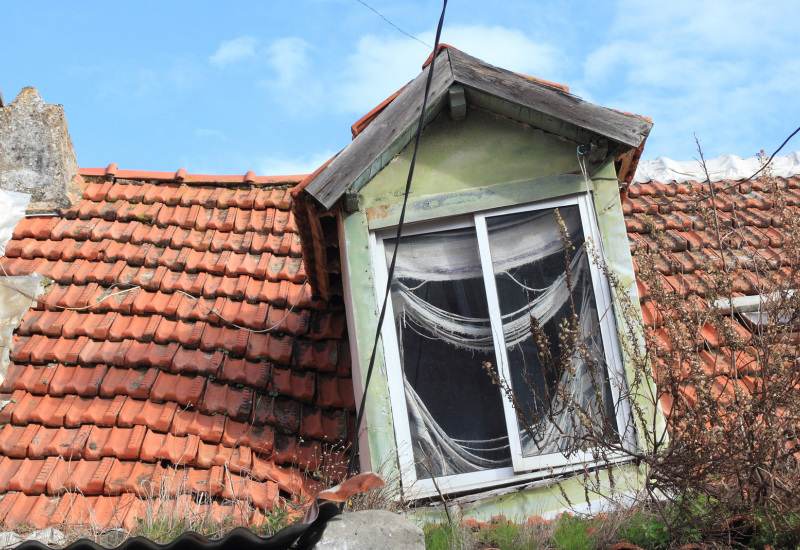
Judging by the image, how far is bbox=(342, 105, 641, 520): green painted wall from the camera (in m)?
5.47

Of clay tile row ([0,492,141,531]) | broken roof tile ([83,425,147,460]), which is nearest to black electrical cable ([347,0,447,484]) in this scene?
clay tile row ([0,492,141,531])

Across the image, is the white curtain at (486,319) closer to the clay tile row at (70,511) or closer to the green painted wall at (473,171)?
the green painted wall at (473,171)

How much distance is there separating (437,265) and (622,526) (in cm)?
202

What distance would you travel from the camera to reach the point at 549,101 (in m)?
5.68

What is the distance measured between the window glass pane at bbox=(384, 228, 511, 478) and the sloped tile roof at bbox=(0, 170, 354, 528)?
72 cm

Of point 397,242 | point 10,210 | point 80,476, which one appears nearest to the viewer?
point 397,242

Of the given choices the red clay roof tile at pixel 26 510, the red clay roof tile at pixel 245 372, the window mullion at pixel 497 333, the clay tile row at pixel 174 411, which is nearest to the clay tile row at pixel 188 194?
the red clay roof tile at pixel 245 372

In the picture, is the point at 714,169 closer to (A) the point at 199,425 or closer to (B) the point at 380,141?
(B) the point at 380,141

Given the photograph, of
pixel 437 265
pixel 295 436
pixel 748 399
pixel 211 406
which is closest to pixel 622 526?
pixel 748 399

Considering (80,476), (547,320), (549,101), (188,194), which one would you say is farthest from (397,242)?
(188,194)

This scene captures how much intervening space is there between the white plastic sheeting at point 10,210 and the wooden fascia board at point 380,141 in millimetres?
3697

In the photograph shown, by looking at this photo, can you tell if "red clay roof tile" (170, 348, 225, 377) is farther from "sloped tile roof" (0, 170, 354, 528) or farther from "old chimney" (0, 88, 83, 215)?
"old chimney" (0, 88, 83, 215)

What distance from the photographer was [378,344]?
539cm

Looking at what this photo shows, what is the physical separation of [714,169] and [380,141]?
242 inches
